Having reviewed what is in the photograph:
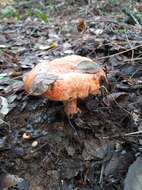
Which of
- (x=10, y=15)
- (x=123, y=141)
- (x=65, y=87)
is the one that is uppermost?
(x=65, y=87)

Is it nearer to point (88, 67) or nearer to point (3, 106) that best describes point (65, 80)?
point (88, 67)

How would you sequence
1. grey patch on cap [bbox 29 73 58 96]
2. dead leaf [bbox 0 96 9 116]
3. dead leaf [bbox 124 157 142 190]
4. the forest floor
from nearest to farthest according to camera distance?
dead leaf [bbox 124 157 142 190], grey patch on cap [bbox 29 73 58 96], the forest floor, dead leaf [bbox 0 96 9 116]

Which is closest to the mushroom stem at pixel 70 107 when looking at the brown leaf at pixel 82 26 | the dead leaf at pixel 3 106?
the dead leaf at pixel 3 106

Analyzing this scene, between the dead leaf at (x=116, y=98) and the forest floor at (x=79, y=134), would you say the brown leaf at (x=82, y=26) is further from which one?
the dead leaf at (x=116, y=98)

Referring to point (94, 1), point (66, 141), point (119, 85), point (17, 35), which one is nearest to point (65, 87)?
point (66, 141)

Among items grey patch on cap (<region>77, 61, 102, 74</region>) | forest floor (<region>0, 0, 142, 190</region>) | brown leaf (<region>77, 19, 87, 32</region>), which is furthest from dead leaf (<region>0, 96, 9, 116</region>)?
brown leaf (<region>77, 19, 87, 32</region>)

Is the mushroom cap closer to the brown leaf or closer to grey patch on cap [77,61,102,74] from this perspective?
grey patch on cap [77,61,102,74]

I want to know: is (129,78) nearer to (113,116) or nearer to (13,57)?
(113,116)

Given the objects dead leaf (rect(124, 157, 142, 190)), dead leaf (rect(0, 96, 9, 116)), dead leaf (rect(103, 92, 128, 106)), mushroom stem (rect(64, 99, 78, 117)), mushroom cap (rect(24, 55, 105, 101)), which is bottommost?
dead leaf (rect(124, 157, 142, 190))
